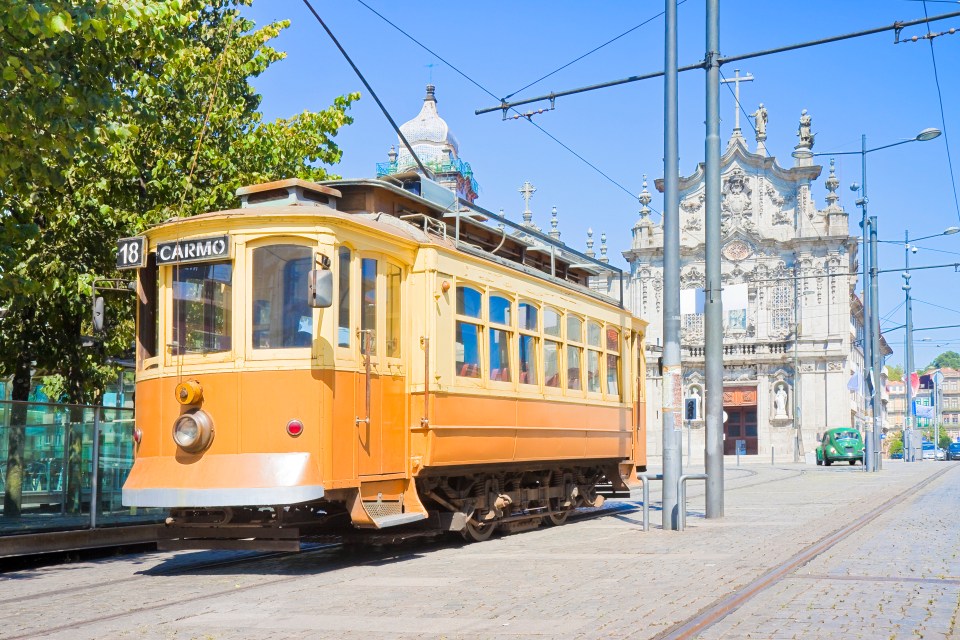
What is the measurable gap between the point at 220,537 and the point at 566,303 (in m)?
6.58

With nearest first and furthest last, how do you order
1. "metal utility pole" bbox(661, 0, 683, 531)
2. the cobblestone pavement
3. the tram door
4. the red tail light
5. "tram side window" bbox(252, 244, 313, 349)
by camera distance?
the cobblestone pavement < the red tail light < "tram side window" bbox(252, 244, 313, 349) < the tram door < "metal utility pole" bbox(661, 0, 683, 531)

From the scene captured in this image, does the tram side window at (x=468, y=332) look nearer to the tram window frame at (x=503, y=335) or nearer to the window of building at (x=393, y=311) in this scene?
the tram window frame at (x=503, y=335)

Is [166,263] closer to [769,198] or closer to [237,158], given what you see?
[237,158]

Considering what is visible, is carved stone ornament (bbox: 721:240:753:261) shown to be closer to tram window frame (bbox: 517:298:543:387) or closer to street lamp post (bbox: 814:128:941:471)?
street lamp post (bbox: 814:128:941:471)

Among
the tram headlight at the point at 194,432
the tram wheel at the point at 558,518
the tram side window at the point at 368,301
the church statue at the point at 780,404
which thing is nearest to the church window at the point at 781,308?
the church statue at the point at 780,404

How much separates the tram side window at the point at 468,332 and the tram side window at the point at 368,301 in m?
1.42

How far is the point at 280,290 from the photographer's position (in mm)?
11406

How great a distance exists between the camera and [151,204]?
17859mm

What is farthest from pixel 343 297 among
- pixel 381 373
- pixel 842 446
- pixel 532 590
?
pixel 842 446

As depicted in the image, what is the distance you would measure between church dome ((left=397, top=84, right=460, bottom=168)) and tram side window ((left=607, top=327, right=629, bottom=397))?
2028 inches

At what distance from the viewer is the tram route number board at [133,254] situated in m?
12.1

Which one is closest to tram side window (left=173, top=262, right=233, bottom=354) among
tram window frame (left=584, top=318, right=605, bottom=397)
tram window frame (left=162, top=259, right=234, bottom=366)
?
tram window frame (left=162, top=259, right=234, bottom=366)

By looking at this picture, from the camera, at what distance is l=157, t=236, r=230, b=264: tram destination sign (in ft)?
37.6

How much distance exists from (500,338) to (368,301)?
8.83 feet
